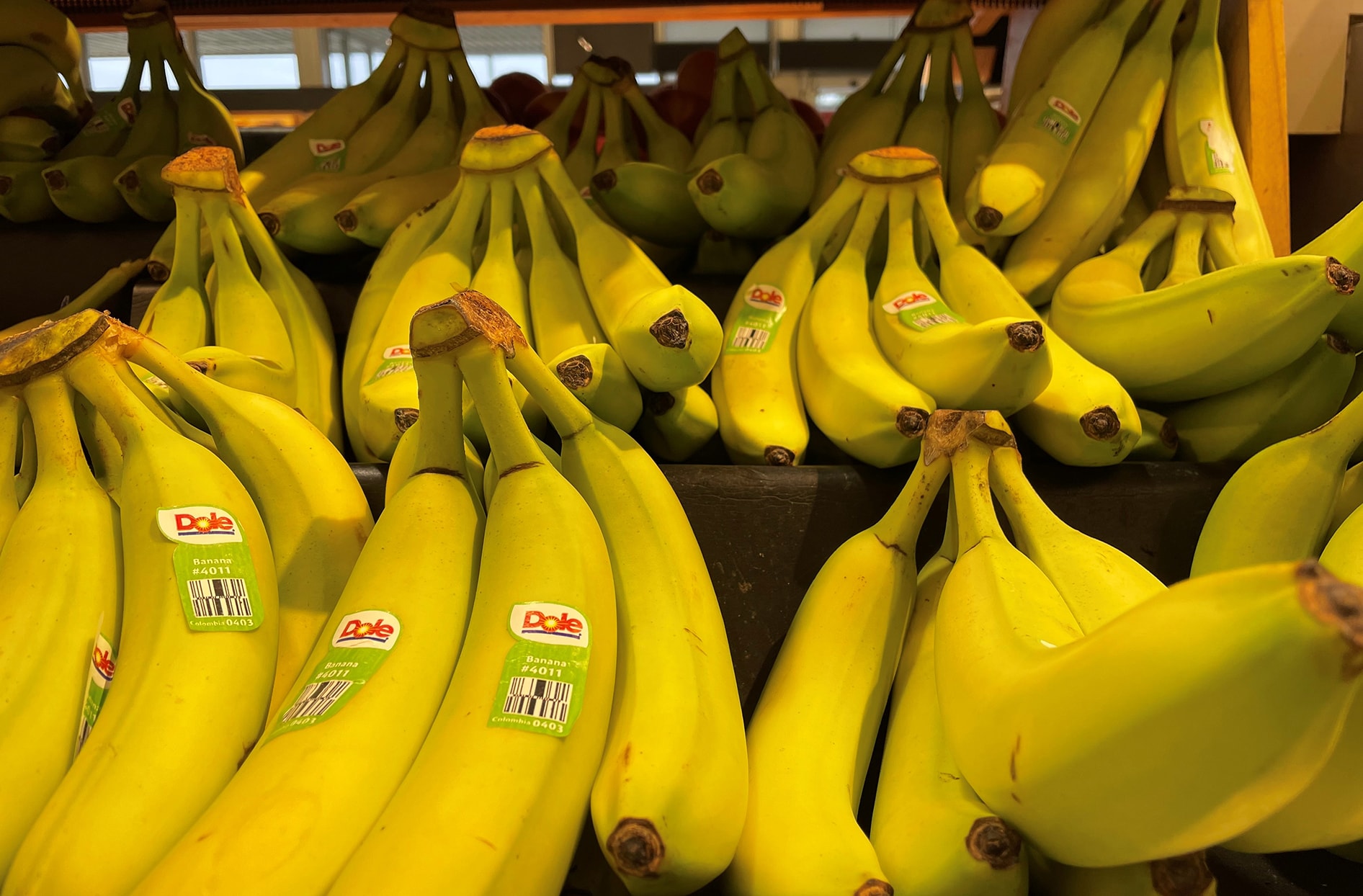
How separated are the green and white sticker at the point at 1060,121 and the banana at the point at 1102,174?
4 centimetres

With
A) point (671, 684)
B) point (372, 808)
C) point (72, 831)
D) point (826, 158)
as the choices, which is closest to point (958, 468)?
point (671, 684)

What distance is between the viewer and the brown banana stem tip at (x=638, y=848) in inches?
20.7

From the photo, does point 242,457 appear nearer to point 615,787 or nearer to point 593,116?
point 615,787

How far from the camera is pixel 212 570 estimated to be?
2.19 feet

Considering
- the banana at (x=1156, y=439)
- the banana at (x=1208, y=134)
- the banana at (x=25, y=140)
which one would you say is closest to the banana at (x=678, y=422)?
the banana at (x=1156, y=439)

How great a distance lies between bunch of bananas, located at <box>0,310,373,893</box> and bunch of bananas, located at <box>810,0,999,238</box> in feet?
2.81

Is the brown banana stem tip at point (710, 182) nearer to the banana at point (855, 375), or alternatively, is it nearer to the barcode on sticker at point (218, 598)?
the banana at point (855, 375)

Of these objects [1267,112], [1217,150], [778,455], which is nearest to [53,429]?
[778,455]

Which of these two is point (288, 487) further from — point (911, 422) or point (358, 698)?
point (911, 422)

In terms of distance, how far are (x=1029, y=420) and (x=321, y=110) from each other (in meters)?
1.18

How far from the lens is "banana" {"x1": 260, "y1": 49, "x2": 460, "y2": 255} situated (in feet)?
3.98

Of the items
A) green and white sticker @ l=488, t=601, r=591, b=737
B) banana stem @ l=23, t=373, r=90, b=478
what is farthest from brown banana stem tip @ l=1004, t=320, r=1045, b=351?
banana stem @ l=23, t=373, r=90, b=478

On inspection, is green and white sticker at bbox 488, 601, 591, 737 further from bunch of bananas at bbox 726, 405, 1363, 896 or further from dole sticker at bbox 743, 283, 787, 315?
dole sticker at bbox 743, 283, 787, 315

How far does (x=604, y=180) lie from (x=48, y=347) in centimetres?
66
